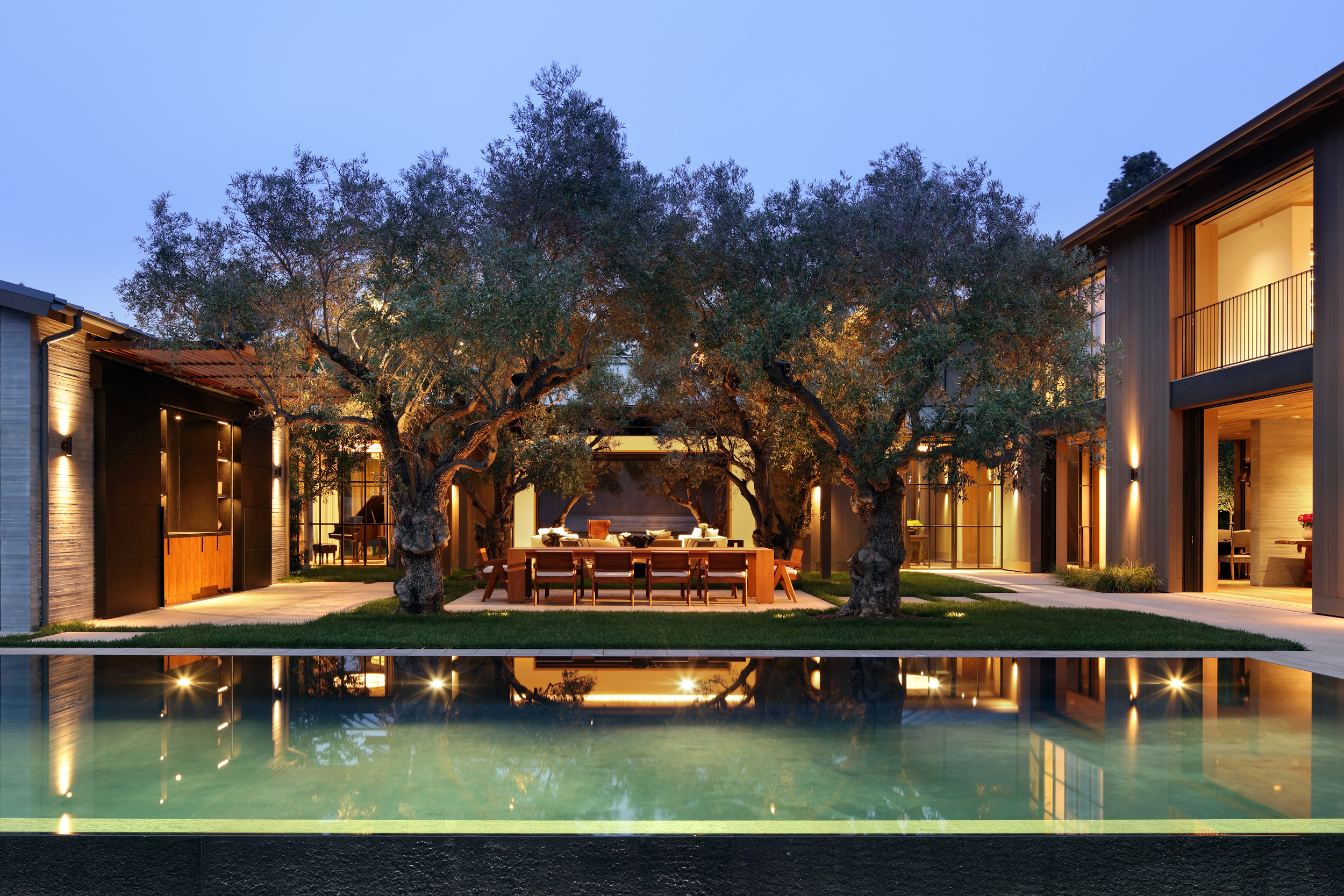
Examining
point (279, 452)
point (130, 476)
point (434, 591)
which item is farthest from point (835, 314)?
point (279, 452)

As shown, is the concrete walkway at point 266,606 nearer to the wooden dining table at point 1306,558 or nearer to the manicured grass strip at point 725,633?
the manicured grass strip at point 725,633

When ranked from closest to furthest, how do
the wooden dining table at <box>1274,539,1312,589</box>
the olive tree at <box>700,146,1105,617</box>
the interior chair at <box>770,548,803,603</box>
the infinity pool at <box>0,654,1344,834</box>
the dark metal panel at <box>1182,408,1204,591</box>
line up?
the infinity pool at <box>0,654,1344,834</box> → the olive tree at <box>700,146,1105,617</box> → the interior chair at <box>770,548,803,603</box> → the dark metal panel at <box>1182,408,1204,591</box> → the wooden dining table at <box>1274,539,1312,589</box>

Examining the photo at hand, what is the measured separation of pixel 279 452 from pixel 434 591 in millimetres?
7259

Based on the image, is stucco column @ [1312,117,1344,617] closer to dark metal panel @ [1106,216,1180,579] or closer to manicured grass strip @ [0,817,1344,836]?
dark metal panel @ [1106,216,1180,579]

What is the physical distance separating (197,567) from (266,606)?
2119 millimetres

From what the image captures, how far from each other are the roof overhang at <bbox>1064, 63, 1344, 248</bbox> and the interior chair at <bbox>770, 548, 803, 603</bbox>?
7407 millimetres

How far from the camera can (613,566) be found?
1312 centimetres

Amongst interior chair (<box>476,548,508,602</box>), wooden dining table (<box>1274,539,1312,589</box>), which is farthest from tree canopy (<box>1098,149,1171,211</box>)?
interior chair (<box>476,548,508,602</box>)

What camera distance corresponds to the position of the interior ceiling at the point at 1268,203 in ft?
44.0

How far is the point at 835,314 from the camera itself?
411 inches

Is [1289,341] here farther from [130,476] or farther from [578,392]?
[130,476]

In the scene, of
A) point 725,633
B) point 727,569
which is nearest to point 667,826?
point 725,633

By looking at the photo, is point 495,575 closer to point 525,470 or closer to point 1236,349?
point 525,470

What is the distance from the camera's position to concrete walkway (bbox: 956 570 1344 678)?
8.73 metres
